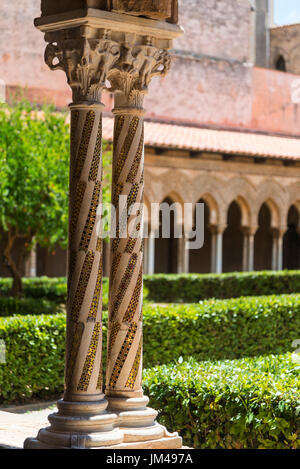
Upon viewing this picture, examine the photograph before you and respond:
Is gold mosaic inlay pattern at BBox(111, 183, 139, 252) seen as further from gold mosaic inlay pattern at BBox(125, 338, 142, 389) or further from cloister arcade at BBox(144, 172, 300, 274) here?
cloister arcade at BBox(144, 172, 300, 274)

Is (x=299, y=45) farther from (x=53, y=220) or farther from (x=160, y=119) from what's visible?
(x=53, y=220)

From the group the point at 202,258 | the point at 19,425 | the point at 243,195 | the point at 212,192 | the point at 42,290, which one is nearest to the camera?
the point at 19,425

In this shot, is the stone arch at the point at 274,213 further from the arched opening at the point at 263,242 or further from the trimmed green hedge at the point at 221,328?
the trimmed green hedge at the point at 221,328

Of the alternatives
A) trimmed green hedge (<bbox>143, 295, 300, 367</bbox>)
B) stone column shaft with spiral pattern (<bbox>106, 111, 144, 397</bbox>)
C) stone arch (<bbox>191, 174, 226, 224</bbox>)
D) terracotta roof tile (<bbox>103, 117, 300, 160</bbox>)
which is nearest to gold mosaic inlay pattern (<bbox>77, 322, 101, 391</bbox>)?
stone column shaft with spiral pattern (<bbox>106, 111, 144, 397</bbox>)

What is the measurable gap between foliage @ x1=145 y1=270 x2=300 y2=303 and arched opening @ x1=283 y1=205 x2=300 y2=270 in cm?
1032

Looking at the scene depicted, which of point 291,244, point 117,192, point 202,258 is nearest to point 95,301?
point 117,192

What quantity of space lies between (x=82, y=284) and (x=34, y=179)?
28.6 ft

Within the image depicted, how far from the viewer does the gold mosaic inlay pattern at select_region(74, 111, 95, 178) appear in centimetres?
531

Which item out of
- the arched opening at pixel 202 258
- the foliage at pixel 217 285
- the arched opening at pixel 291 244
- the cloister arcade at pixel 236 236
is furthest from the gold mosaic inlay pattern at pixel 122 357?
the arched opening at pixel 291 244

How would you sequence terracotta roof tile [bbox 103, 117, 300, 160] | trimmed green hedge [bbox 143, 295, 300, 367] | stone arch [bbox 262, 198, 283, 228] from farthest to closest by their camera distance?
stone arch [bbox 262, 198, 283, 228], terracotta roof tile [bbox 103, 117, 300, 160], trimmed green hedge [bbox 143, 295, 300, 367]

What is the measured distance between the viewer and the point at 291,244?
30797 millimetres

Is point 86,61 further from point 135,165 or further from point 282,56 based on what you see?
point 282,56

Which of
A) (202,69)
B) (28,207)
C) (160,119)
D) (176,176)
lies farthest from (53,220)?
(202,69)

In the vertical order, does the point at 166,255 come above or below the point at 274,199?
below
